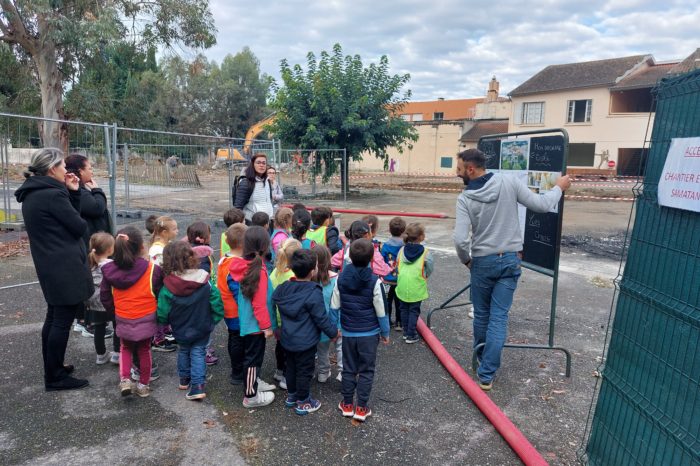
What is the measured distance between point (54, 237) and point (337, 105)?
16653 millimetres

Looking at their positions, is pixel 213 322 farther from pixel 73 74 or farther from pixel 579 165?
pixel 579 165

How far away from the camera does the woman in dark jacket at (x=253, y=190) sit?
6.21m

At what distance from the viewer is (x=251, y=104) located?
52000 millimetres

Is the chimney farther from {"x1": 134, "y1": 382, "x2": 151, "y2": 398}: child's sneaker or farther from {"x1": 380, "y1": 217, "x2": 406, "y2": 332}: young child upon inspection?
{"x1": 134, "y1": 382, "x2": 151, "y2": 398}: child's sneaker

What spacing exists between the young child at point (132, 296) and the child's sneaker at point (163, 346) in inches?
34.3

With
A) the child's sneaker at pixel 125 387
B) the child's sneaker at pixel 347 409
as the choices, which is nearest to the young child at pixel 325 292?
the child's sneaker at pixel 347 409

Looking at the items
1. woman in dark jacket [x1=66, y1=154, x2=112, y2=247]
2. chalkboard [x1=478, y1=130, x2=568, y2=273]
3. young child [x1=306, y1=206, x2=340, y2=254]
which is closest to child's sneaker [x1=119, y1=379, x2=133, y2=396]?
woman in dark jacket [x1=66, y1=154, x2=112, y2=247]

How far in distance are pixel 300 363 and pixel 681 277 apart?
238 cm

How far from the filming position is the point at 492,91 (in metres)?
41.7

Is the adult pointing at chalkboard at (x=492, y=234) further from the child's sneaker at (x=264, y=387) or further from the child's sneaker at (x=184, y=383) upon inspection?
the child's sneaker at (x=184, y=383)

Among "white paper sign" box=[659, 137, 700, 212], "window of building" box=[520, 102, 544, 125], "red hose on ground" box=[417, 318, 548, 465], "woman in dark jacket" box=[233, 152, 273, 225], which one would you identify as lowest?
"red hose on ground" box=[417, 318, 548, 465]

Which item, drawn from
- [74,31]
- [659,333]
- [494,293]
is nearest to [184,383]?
[494,293]

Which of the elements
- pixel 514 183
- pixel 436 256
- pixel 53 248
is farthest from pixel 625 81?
pixel 53 248

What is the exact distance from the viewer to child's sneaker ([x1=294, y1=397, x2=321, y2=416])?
137 inches
